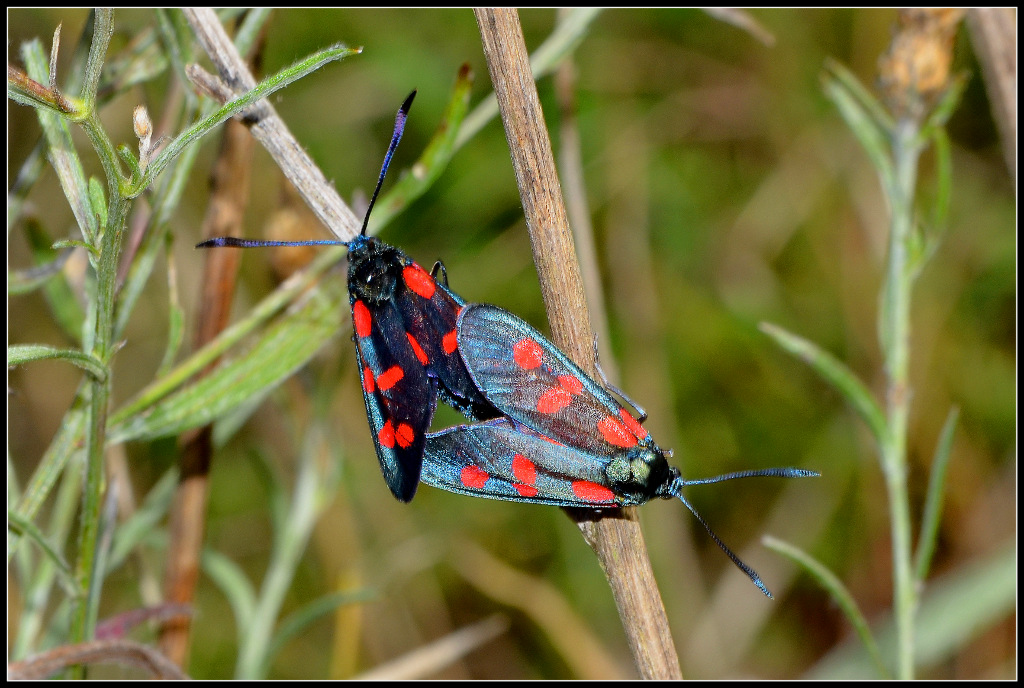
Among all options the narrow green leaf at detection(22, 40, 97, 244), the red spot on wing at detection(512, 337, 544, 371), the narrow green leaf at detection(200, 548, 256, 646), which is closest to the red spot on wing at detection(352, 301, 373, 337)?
the red spot on wing at detection(512, 337, 544, 371)

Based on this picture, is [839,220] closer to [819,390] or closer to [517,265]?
[819,390]

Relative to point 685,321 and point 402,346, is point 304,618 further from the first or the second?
point 685,321

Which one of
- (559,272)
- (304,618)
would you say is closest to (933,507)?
(559,272)

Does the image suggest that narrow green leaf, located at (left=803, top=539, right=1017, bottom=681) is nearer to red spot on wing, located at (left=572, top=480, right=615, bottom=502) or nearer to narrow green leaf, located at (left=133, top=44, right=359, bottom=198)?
red spot on wing, located at (left=572, top=480, right=615, bottom=502)

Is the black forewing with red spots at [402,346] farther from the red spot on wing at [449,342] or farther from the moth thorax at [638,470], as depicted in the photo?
the moth thorax at [638,470]

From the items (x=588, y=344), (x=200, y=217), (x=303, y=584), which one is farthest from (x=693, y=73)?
(x=303, y=584)

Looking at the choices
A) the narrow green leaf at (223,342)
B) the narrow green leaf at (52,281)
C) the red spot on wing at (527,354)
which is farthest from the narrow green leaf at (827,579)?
the narrow green leaf at (52,281)
